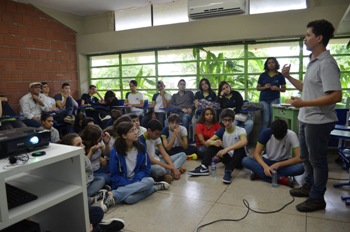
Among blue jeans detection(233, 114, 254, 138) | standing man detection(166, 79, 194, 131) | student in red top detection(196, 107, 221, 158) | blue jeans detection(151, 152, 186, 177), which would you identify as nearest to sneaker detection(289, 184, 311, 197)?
blue jeans detection(151, 152, 186, 177)

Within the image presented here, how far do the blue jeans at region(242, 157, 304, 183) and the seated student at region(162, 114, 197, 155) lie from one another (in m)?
1.10

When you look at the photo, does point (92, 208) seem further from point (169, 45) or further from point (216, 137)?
point (169, 45)

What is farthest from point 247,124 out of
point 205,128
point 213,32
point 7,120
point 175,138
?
point 7,120

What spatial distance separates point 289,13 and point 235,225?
4364 mm

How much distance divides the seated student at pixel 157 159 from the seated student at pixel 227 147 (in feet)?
0.85

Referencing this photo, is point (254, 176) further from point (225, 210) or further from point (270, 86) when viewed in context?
point (270, 86)

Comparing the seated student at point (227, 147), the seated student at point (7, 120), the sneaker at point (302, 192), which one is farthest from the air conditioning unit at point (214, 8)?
the seated student at point (7, 120)

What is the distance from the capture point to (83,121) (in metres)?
4.71

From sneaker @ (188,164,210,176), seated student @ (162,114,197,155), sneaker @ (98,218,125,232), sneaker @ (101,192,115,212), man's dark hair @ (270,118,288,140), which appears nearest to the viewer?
sneaker @ (98,218,125,232)

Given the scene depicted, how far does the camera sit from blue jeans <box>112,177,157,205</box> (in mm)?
2773

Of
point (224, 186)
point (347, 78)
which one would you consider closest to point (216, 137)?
point (224, 186)

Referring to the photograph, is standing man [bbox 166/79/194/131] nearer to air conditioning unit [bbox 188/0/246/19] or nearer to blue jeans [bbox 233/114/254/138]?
blue jeans [bbox 233/114/254/138]

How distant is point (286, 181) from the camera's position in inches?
125

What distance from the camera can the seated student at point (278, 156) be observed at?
3.15 metres
